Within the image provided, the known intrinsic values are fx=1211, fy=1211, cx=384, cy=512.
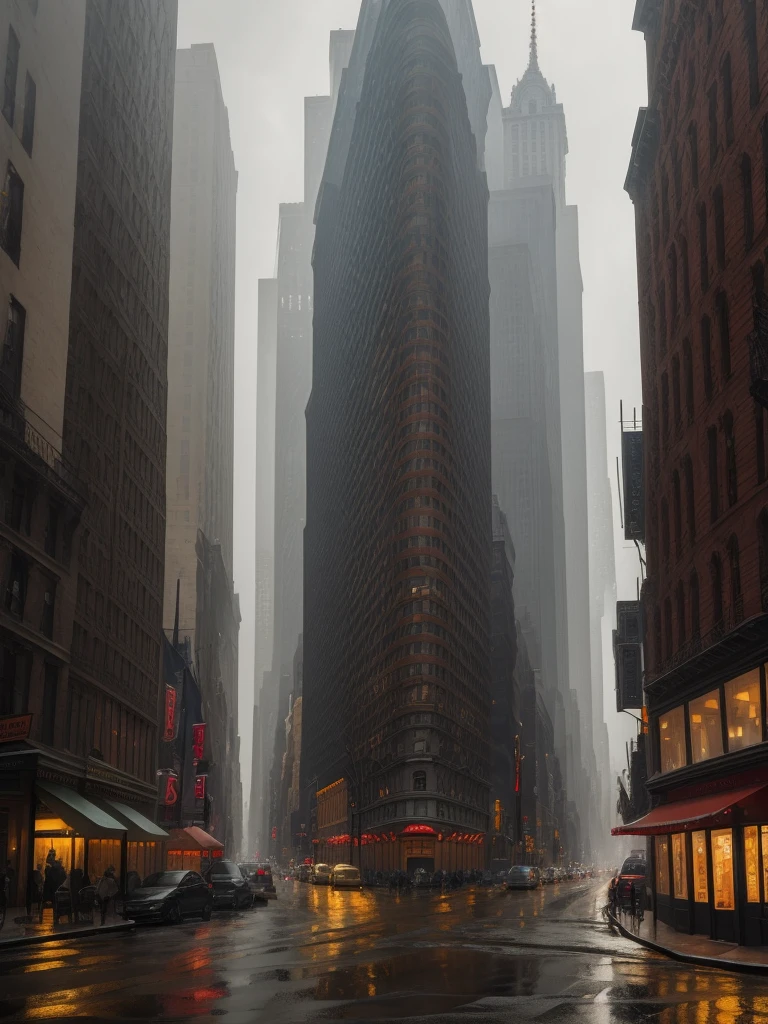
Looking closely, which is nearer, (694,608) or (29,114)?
(694,608)

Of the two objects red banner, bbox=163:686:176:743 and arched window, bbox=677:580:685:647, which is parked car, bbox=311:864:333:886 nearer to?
red banner, bbox=163:686:176:743

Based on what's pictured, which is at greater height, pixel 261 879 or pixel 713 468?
pixel 713 468

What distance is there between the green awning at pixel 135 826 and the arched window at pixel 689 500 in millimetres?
30337

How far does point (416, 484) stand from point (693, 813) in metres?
105

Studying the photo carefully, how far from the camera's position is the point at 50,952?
93.9ft

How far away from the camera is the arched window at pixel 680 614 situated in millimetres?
45094

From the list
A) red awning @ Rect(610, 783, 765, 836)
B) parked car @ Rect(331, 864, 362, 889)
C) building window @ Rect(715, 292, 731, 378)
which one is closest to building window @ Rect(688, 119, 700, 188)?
building window @ Rect(715, 292, 731, 378)

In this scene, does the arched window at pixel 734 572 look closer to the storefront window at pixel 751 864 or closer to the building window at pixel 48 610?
the storefront window at pixel 751 864

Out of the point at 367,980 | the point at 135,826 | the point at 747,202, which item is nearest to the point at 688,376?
the point at 747,202

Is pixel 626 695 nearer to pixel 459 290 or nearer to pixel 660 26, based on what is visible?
pixel 660 26

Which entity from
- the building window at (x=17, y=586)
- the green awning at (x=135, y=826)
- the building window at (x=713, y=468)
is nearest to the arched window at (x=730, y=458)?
the building window at (x=713, y=468)

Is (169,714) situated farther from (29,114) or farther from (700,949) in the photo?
(700,949)

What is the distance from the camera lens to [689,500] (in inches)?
1742

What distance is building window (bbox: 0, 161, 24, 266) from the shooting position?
52.7m
